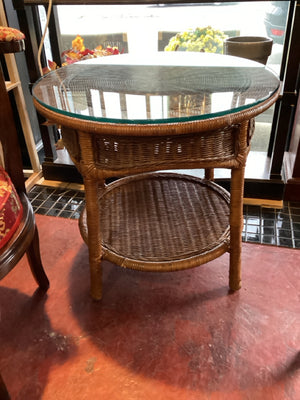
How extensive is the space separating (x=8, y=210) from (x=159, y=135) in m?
0.40

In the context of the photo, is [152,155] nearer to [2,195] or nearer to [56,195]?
[2,195]

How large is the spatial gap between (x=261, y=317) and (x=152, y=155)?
0.62 metres

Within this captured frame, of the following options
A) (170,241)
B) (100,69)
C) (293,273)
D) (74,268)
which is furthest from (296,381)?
(100,69)

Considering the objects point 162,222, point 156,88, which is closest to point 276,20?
point 156,88

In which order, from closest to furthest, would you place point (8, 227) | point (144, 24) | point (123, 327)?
point (8, 227) → point (123, 327) → point (144, 24)

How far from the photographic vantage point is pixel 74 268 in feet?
4.37

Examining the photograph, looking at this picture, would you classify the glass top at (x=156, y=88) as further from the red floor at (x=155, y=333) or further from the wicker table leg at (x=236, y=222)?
the red floor at (x=155, y=333)

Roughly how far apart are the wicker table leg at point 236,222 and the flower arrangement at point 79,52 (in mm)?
912

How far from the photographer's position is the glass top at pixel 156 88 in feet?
2.74

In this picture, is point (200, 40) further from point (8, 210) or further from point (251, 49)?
point (8, 210)

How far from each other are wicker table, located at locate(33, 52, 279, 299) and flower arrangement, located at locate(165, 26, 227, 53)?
1.14 feet

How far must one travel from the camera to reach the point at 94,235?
1062mm

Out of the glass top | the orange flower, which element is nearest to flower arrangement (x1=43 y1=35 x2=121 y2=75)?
the orange flower

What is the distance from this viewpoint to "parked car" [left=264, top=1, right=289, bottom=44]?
1.41 meters
